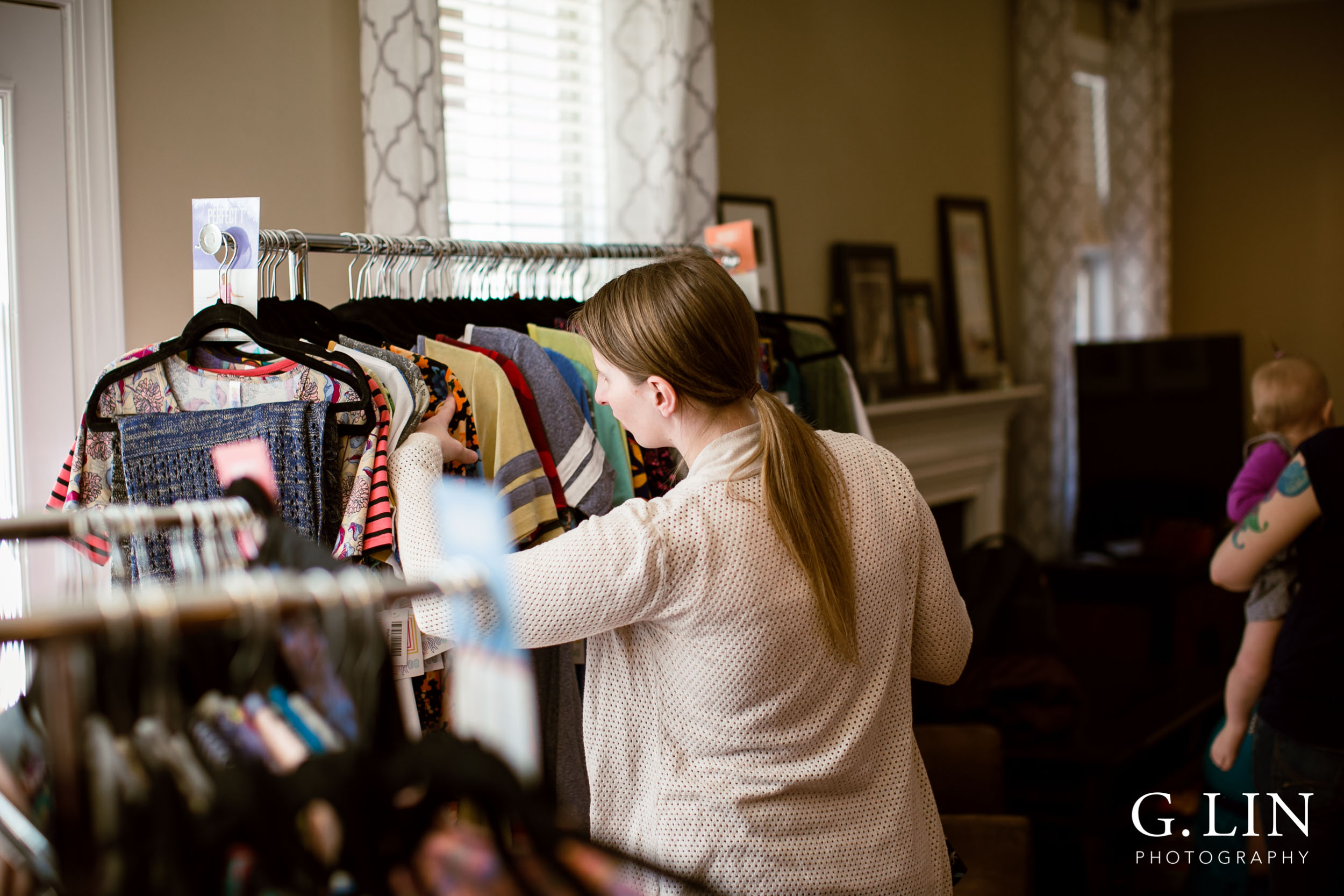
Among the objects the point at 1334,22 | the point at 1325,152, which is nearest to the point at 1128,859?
the point at 1325,152

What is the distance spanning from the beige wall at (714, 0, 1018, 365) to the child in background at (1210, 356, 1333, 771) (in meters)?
1.52

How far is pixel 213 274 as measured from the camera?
4.49ft

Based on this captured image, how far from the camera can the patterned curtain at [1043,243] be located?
4258 mm

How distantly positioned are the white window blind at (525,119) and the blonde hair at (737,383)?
131 centimetres

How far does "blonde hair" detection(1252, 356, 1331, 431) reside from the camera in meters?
2.04

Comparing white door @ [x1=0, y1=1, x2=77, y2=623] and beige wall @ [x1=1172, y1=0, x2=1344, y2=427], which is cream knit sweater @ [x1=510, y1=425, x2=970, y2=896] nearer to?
white door @ [x1=0, y1=1, x2=77, y2=623]

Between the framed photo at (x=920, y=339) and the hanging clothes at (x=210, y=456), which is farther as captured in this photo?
→ the framed photo at (x=920, y=339)

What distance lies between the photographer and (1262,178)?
17.4 feet

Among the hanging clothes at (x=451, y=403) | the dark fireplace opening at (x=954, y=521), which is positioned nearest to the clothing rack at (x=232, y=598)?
the hanging clothes at (x=451, y=403)

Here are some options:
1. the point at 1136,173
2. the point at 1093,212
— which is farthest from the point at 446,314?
the point at 1136,173

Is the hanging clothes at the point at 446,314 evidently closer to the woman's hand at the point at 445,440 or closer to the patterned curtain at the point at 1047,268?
the woman's hand at the point at 445,440

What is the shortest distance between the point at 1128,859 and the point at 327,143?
8.09 feet

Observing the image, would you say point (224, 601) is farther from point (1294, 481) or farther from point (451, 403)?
point (1294, 481)

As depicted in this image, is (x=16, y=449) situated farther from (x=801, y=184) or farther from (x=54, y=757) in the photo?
(x=801, y=184)
